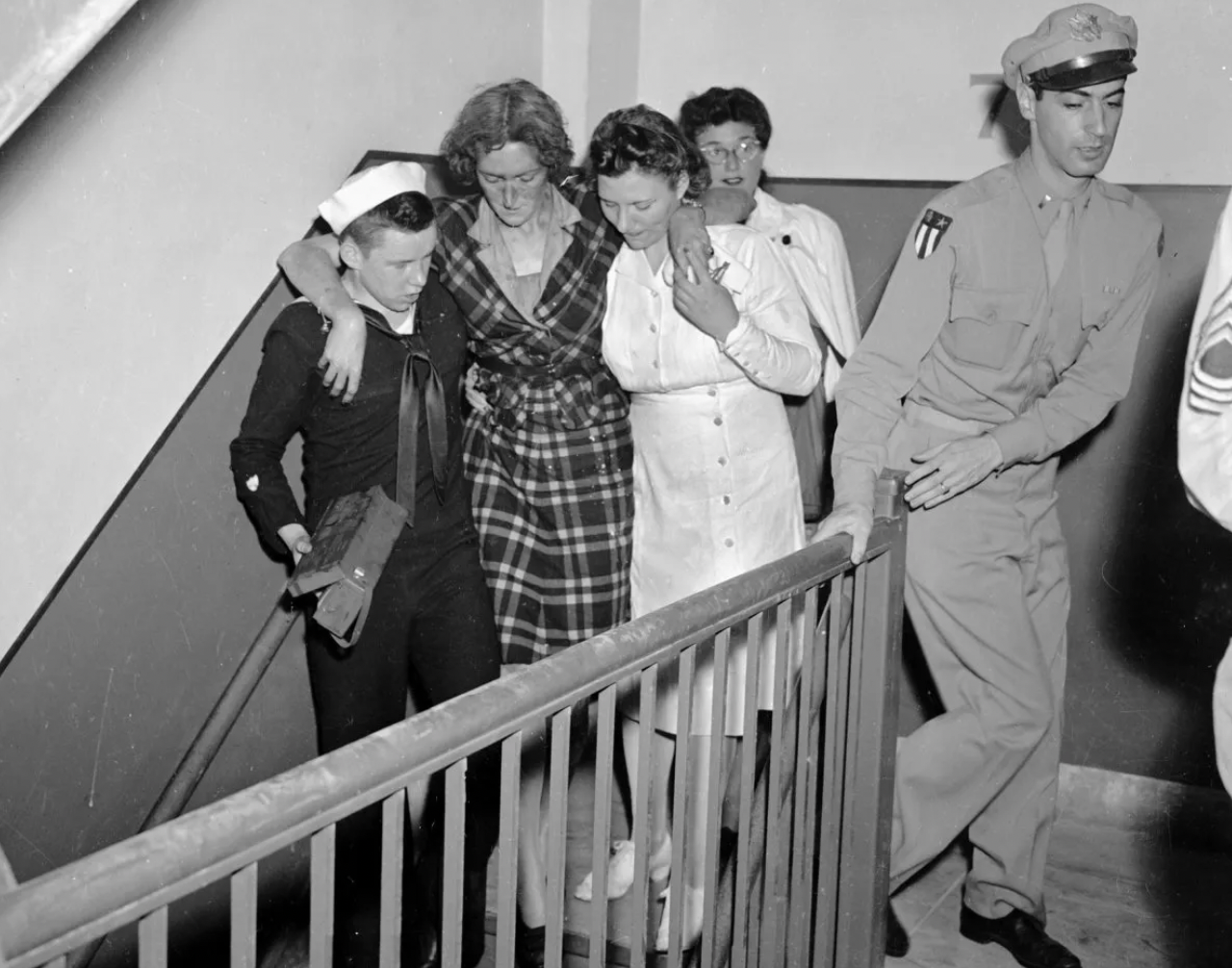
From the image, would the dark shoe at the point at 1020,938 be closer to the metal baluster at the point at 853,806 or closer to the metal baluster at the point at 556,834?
the metal baluster at the point at 853,806

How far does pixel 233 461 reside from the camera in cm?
268

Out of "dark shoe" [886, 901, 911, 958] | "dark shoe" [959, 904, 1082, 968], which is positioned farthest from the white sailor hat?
"dark shoe" [959, 904, 1082, 968]

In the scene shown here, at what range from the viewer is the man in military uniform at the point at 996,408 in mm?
2818

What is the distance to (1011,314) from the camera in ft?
9.30

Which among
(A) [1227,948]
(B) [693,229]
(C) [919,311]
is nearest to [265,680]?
(B) [693,229]

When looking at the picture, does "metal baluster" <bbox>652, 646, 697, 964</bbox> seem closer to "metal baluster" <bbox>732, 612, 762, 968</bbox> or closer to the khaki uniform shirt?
"metal baluster" <bbox>732, 612, 762, 968</bbox>

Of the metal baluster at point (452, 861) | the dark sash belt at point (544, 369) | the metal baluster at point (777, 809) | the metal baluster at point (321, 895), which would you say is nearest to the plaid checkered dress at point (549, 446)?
the dark sash belt at point (544, 369)

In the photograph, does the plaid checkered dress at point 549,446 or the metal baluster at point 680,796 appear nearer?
the metal baluster at point 680,796

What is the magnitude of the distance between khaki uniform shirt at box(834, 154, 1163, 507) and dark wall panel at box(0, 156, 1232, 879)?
0.74 metres

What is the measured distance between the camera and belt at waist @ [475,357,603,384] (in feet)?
9.32

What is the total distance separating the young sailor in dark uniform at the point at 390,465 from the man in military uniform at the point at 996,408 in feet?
2.75

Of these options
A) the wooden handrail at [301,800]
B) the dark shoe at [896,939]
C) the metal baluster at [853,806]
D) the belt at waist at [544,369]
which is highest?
the belt at waist at [544,369]

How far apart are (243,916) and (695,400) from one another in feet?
6.22

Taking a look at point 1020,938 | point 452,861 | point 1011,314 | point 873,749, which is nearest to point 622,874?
point 1020,938
